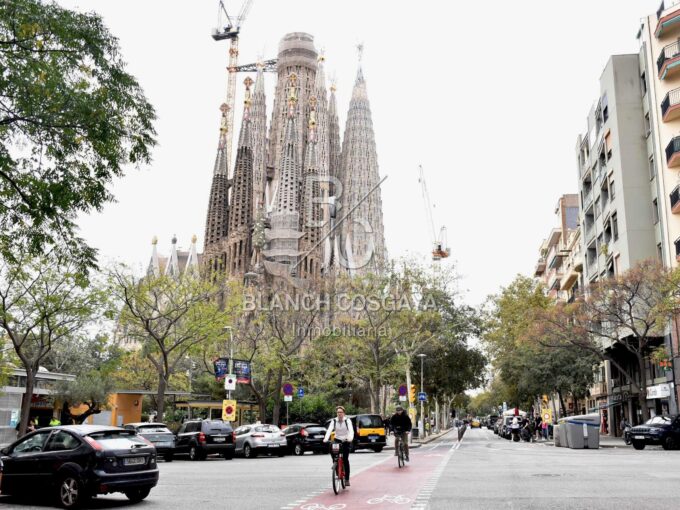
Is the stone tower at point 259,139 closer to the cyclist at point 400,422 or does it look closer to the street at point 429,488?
the cyclist at point 400,422

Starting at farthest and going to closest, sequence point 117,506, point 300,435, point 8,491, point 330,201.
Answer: point 330,201, point 300,435, point 8,491, point 117,506

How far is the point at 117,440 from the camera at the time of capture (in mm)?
12094

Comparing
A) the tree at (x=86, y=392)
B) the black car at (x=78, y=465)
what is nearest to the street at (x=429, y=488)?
the black car at (x=78, y=465)

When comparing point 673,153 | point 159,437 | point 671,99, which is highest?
point 671,99

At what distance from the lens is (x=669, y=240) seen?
3984 centimetres

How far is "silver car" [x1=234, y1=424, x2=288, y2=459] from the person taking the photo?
2830 centimetres

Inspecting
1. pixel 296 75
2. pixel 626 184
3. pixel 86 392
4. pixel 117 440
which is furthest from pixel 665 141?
pixel 296 75

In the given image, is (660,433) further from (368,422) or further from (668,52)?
(668,52)

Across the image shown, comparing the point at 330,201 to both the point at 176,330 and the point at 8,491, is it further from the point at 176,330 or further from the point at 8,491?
the point at 8,491

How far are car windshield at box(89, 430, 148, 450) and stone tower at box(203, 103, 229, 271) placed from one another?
265 ft

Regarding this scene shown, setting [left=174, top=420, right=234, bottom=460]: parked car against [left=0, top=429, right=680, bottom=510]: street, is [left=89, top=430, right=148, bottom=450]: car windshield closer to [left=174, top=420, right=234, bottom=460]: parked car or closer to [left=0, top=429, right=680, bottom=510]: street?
[left=0, top=429, right=680, bottom=510]: street

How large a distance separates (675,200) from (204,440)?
2848cm

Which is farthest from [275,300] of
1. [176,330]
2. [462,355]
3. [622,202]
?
[622,202]

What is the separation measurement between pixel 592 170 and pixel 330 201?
51.6m
